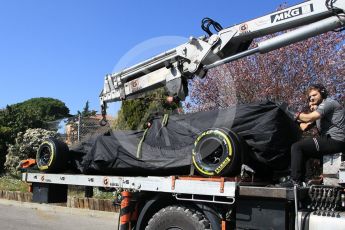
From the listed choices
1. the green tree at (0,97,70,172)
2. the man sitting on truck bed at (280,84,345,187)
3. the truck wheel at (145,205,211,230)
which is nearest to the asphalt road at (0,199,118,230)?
the truck wheel at (145,205,211,230)

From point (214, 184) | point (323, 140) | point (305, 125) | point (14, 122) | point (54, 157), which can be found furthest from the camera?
point (14, 122)

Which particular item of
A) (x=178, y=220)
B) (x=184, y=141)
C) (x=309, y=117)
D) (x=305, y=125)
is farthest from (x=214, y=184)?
(x=305, y=125)

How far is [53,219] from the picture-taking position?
11.4 meters

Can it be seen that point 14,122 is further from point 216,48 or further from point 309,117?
point 309,117

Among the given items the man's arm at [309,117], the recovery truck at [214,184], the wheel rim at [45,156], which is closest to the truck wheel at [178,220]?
the recovery truck at [214,184]

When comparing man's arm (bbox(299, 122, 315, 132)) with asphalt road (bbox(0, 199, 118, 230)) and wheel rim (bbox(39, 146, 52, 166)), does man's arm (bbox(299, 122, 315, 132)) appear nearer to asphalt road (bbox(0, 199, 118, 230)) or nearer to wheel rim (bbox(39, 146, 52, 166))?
wheel rim (bbox(39, 146, 52, 166))

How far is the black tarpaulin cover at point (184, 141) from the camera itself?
6.09 metres

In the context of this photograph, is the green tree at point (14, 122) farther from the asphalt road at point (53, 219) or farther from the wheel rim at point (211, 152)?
the wheel rim at point (211, 152)

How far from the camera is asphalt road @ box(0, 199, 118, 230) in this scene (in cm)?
1034

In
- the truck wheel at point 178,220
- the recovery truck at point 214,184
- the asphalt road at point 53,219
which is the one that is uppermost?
the recovery truck at point 214,184

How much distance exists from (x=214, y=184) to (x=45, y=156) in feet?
11.9

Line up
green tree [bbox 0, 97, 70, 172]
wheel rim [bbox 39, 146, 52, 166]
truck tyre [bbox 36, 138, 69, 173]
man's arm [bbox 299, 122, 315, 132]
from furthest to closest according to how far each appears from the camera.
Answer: green tree [bbox 0, 97, 70, 172] < wheel rim [bbox 39, 146, 52, 166] < truck tyre [bbox 36, 138, 69, 173] < man's arm [bbox 299, 122, 315, 132]

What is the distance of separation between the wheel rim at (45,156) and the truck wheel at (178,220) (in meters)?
2.53

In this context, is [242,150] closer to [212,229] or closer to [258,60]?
[212,229]
